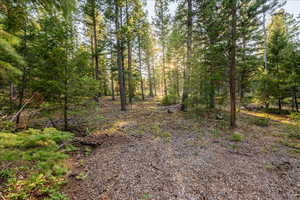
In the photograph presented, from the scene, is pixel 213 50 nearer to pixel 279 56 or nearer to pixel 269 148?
pixel 269 148

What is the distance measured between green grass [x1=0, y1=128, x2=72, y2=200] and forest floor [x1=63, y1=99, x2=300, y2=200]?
0.43 m

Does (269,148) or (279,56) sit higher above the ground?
(279,56)

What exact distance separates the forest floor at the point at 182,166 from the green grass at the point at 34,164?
16.8 inches

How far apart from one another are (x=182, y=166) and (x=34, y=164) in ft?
13.1

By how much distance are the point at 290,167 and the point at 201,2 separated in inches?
373

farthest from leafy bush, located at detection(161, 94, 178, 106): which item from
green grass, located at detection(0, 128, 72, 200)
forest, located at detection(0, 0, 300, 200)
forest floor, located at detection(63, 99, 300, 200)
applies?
green grass, located at detection(0, 128, 72, 200)

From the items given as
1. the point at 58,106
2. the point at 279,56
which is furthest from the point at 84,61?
the point at 279,56

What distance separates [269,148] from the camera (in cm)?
481

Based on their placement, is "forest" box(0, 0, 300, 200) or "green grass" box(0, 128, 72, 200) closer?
"green grass" box(0, 128, 72, 200)

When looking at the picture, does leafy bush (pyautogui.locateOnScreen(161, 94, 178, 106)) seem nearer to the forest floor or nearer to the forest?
the forest

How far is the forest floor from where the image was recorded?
2680mm

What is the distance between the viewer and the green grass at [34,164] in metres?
1.64

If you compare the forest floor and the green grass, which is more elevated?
the green grass

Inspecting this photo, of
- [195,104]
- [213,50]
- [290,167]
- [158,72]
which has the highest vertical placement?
[158,72]
